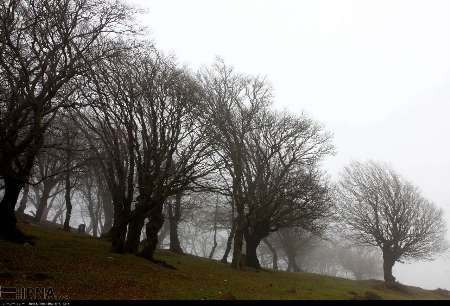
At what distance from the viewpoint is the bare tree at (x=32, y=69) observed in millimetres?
14836

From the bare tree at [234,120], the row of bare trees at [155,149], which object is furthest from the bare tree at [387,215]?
the bare tree at [234,120]

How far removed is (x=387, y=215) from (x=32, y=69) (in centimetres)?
4160

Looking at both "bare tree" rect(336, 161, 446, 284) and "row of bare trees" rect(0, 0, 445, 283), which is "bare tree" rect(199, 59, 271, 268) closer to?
"row of bare trees" rect(0, 0, 445, 283)


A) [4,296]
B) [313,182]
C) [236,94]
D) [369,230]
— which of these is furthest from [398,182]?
[4,296]

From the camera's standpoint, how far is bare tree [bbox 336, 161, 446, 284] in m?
45.6

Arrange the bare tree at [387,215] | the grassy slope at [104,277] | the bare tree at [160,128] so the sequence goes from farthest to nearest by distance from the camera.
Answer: the bare tree at [387,215]
the bare tree at [160,128]
the grassy slope at [104,277]

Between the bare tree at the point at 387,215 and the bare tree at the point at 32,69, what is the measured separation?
3674cm

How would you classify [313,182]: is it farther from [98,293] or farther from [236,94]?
[98,293]

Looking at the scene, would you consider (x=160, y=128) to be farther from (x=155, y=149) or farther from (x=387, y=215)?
(x=387, y=215)

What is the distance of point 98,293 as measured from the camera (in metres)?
13.5

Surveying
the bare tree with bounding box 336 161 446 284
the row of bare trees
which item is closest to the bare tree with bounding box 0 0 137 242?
the row of bare trees

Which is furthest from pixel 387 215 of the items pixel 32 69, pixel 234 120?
pixel 32 69

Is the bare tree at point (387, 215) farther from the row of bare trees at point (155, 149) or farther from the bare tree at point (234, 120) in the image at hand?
the bare tree at point (234, 120)

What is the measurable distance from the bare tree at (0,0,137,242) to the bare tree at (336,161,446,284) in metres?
36.7
